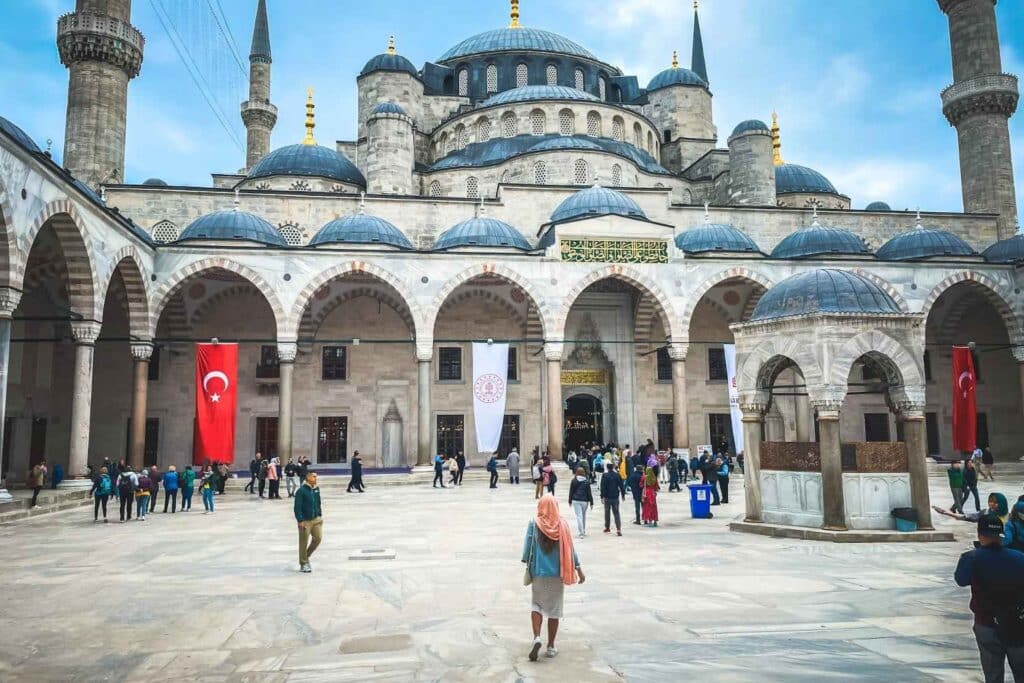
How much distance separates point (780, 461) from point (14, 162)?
11.0m

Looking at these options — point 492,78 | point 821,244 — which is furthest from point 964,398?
point 492,78

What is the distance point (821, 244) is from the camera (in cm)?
1931

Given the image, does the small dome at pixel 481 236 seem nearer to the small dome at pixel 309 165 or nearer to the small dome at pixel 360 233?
the small dome at pixel 360 233

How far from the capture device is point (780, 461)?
8.91 meters

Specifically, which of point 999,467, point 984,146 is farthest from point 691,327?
point 984,146

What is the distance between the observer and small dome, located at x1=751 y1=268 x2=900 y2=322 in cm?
859

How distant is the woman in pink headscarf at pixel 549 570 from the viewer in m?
4.05

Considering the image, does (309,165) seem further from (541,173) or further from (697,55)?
(697,55)

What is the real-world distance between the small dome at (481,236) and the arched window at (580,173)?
13.3 ft

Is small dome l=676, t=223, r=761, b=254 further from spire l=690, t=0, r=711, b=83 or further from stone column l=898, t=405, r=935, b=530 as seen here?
spire l=690, t=0, r=711, b=83

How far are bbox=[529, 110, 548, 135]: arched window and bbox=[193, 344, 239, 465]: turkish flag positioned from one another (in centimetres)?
1259

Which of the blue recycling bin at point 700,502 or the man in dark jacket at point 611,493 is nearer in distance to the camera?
the man in dark jacket at point 611,493

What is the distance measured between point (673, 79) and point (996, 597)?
28.2 m

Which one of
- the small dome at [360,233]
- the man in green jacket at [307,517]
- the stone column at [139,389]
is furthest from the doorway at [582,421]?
the man in green jacket at [307,517]
